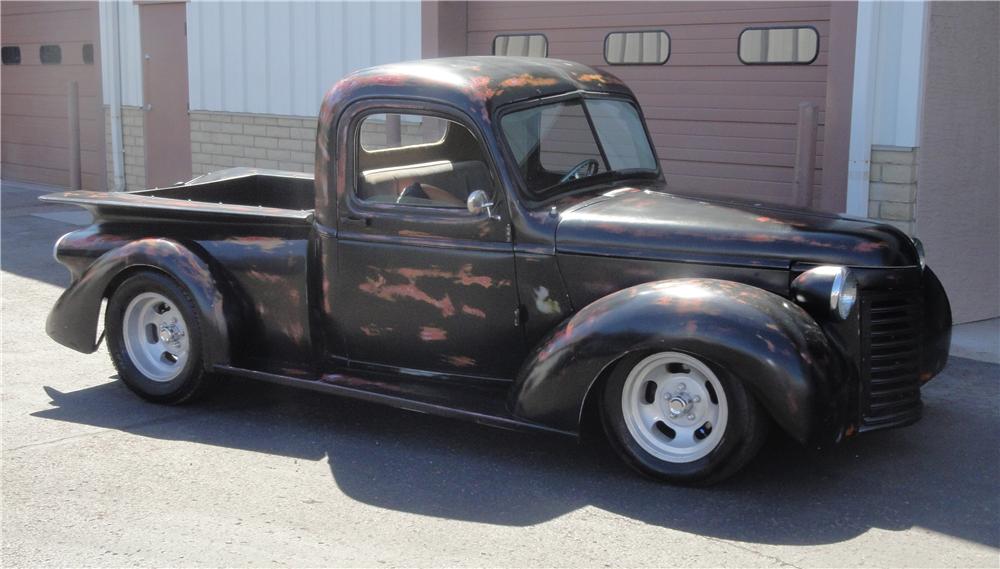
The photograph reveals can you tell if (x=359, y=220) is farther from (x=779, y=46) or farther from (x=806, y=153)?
(x=779, y=46)

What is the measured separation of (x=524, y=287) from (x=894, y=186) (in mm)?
3493

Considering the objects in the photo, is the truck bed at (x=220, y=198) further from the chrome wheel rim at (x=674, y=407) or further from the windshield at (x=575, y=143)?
the chrome wheel rim at (x=674, y=407)

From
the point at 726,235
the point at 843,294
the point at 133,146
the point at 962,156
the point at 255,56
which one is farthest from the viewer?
the point at 133,146

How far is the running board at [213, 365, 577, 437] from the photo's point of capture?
4887 millimetres

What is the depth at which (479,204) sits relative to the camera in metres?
5.02

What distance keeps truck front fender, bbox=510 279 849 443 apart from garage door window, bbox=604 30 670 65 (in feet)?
15.4

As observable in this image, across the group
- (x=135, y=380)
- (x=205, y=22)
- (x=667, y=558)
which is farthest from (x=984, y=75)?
(x=205, y=22)

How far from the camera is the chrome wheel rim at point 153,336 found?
5875mm

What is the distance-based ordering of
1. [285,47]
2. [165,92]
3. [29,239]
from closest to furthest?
[29,239] < [285,47] < [165,92]

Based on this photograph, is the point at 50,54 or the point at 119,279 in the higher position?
the point at 50,54

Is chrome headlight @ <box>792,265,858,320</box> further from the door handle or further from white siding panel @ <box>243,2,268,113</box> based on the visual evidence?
white siding panel @ <box>243,2,268,113</box>

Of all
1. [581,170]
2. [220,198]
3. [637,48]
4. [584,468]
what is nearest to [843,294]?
[584,468]

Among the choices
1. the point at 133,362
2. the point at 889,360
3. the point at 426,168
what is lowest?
the point at 133,362

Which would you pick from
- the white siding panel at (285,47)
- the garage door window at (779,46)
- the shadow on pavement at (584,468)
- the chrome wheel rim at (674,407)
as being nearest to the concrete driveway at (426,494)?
the shadow on pavement at (584,468)
